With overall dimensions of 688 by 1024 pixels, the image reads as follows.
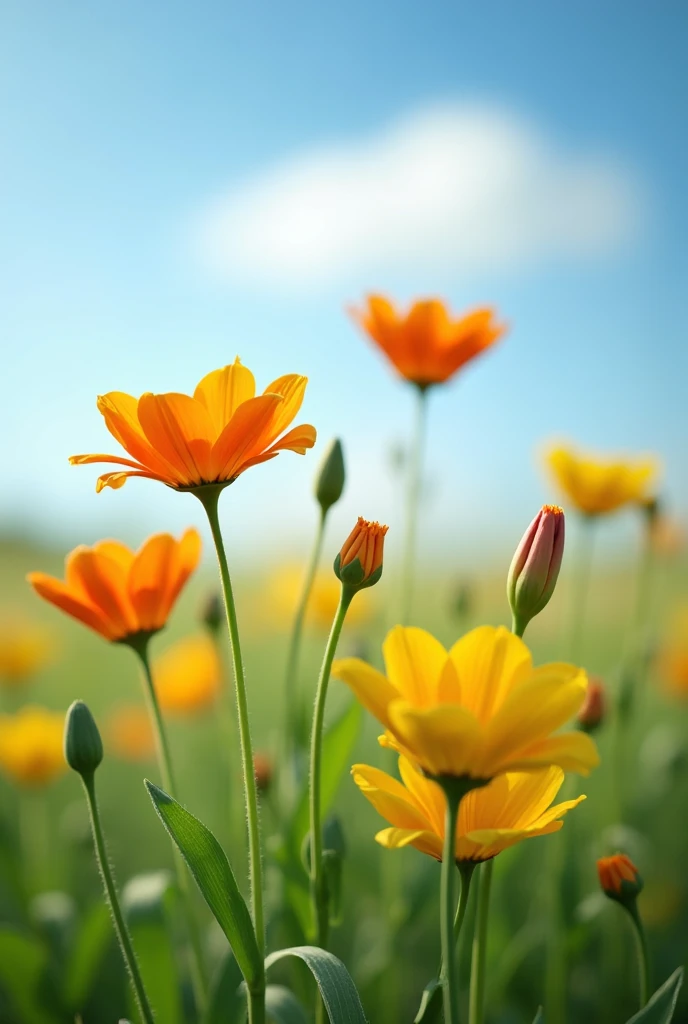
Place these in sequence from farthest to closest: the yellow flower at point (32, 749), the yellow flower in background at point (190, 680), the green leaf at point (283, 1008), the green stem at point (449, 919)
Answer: the yellow flower in background at point (190, 680) → the yellow flower at point (32, 749) → the green leaf at point (283, 1008) → the green stem at point (449, 919)

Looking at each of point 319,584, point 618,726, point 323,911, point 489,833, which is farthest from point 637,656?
point 489,833

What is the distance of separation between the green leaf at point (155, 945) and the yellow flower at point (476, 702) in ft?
1.63

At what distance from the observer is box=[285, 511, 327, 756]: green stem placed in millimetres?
793

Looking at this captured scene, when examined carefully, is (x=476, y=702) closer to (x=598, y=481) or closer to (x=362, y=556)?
(x=362, y=556)

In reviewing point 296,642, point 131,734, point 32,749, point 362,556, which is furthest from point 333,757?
point 131,734

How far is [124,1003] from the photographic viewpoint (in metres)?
1.49

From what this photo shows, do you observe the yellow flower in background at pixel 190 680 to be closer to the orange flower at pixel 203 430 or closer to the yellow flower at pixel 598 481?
the yellow flower at pixel 598 481

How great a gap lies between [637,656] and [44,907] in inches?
36.5

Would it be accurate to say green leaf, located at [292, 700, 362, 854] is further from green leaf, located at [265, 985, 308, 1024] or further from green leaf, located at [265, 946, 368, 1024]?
Result: green leaf, located at [265, 946, 368, 1024]

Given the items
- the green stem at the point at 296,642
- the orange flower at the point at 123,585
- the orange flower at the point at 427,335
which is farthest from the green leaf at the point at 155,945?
the orange flower at the point at 427,335

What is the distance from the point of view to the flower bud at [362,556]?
22.5 inches

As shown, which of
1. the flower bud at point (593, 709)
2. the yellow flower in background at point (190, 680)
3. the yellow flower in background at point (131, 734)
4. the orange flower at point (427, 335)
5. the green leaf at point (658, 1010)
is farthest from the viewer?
the yellow flower in background at point (131, 734)

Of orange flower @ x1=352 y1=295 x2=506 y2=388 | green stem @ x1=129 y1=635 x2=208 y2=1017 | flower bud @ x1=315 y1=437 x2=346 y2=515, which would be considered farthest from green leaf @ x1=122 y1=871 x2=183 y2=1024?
orange flower @ x1=352 y1=295 x2=506 y2=388

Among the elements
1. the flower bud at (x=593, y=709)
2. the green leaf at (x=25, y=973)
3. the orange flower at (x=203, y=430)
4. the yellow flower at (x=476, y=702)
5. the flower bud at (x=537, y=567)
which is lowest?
the green leaf at (x=25, y=973)
